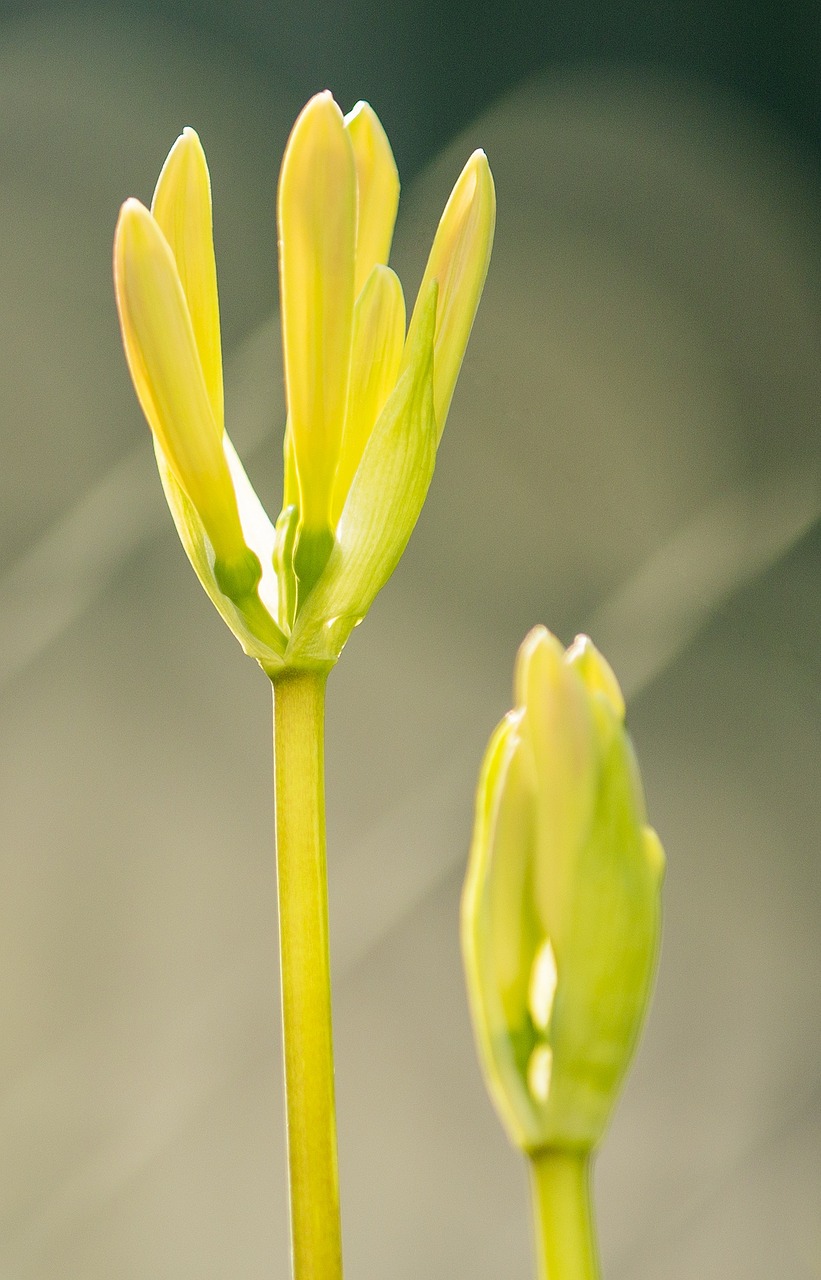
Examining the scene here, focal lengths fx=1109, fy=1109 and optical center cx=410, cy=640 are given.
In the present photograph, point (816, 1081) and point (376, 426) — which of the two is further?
point (816, 1081)

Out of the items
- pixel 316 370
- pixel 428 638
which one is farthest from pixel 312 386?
pixel 428 638

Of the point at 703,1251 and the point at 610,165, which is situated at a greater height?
the point at 610,165

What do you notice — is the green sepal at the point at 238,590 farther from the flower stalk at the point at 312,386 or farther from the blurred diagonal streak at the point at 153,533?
the blurred diagonal streak at the point at 153,533

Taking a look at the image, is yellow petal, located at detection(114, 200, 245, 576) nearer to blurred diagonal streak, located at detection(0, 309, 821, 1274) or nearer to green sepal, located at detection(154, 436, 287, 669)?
green sepal, located at detection(154, 436, 287, 669)

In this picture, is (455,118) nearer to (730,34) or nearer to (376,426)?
(730,34)

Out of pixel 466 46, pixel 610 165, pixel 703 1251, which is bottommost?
pixel 703 1251

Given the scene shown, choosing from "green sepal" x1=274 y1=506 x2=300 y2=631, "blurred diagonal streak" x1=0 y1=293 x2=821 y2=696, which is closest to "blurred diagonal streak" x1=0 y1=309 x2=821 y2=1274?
"blurred diagonal streak" x1=0 y1=293 x2=821 y2=696

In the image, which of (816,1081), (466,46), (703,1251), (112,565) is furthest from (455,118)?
(703,1251)
